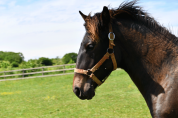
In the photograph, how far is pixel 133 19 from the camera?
8.25ft

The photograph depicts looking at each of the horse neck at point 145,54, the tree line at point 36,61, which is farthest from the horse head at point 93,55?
the tree line at point 36,61

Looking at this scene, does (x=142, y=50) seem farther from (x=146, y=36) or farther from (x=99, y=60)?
(x=99, y=60)

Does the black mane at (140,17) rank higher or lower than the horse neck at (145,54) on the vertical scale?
higher

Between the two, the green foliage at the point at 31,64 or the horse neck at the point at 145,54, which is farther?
the green foliage at the point at 31,64

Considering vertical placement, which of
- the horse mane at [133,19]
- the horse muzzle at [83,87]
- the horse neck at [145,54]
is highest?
the horse mane at [133,19]

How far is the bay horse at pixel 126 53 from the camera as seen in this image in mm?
2301

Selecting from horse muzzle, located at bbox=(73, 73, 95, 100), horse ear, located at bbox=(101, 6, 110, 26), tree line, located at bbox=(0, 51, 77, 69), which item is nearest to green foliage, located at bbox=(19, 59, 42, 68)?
tree line, located at bbox=(0, 51, 77, 69)

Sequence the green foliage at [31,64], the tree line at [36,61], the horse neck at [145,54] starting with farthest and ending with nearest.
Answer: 1. the tree line at [36,61]
2. the green foliage at [31,64]
3. the horse neck at [145,54]

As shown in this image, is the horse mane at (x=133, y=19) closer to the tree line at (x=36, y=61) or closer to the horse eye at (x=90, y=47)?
the horse eye at (x=90, y=47)

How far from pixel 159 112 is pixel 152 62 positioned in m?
0.64

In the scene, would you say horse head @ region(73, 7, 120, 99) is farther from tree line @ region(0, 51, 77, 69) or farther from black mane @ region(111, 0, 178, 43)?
tree line @ region(0, 51, 77, 69)

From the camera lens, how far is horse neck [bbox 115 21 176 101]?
230 centimetres

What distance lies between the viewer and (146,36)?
2396 millimetres

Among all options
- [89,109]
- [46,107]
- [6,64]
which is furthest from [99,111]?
[6,64]
